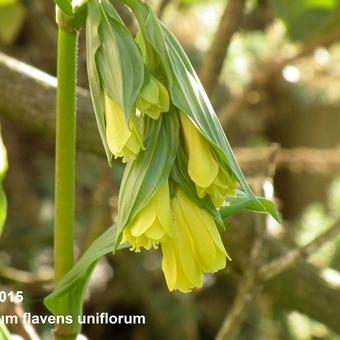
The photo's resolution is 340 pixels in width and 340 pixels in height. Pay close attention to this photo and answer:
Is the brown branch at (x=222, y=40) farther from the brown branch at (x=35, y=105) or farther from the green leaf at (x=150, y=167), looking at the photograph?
the green leaf at (x=150, y=167)

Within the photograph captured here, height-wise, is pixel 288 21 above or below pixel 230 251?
above

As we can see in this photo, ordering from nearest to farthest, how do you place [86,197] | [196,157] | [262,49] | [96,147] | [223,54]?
[196,157] < [96,147] < [223,54] < [262,49] < [86,197]

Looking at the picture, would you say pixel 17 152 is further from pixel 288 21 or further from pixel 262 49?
pixel 288 21

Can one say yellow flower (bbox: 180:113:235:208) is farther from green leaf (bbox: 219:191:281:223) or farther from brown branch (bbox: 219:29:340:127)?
brown branch (bbox: 219:29:340:127)

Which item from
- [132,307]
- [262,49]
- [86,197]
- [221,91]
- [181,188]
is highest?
[181,188]

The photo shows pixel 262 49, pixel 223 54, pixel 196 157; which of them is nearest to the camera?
pixel 196 157

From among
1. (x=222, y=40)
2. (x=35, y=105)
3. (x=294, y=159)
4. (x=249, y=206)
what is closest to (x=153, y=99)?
(x=249, y=206)

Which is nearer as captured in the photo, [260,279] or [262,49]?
[260,279]

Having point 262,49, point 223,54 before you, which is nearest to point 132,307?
point 262,49
